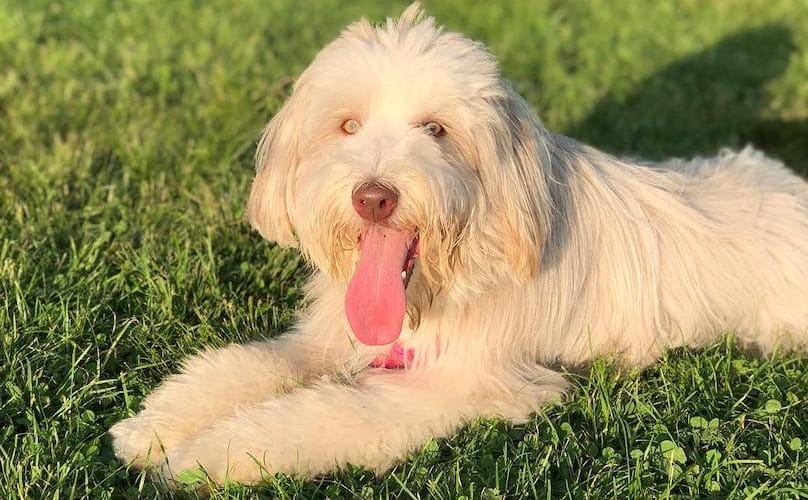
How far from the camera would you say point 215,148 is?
21.8 feet

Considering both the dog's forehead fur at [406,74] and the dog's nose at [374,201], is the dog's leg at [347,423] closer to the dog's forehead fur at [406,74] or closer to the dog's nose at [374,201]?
the dog's nose at [374,201]

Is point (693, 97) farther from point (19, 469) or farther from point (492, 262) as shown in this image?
point (19, 469)

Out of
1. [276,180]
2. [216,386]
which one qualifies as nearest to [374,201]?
[276,180]

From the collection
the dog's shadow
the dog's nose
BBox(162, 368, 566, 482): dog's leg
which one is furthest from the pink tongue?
the dog's shadow

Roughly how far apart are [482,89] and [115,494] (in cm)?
199

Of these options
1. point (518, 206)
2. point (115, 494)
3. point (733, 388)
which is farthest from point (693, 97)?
point (115, 494)

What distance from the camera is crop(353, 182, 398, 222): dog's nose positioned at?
3531 millimetres

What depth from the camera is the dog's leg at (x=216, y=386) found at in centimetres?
380

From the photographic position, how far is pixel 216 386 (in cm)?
410

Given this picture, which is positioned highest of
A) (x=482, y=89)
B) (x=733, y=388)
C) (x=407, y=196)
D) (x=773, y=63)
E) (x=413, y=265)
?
(x=773, y=63)

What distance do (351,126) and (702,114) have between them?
578cm

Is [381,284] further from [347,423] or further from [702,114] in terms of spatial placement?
[702,114]

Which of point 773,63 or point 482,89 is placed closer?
point 482,89

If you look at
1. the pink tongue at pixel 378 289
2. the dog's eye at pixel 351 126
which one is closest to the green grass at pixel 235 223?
the pink tongue at pixel 378 289
